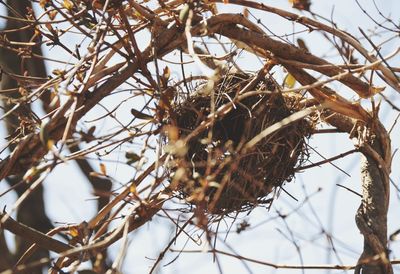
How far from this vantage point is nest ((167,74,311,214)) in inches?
84.2

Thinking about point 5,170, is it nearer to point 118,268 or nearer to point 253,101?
point 118,268

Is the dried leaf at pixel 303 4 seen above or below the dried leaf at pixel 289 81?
above

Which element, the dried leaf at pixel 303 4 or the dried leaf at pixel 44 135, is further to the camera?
the dried leaf at pixel 303 4

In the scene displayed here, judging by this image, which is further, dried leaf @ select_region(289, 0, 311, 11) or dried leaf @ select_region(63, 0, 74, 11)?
dried leaf @ select_region(63, 0, 74, 11)

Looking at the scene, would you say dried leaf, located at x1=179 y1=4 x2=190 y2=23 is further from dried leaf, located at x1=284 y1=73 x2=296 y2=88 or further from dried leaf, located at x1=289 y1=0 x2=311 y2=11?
dried leaf, located at x1=284 y1=73 x2=296 y2=88

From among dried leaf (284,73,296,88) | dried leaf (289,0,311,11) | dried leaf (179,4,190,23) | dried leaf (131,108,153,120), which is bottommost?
dried leaf (131,108,153,120)

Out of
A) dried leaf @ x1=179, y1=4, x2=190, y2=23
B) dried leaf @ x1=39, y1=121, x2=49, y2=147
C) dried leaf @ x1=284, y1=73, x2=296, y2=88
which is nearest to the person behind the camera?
dried leaf @ x1=39, y1=121, x2=49, y2=147

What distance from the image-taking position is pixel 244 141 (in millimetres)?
2105

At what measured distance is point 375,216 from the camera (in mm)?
2256

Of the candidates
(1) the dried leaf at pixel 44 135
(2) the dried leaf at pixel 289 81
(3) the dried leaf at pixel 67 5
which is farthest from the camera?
(2) the dried leaf at pixel 289 81

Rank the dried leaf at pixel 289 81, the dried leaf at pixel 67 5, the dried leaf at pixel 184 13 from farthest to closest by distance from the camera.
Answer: the dried leaf at pixel 289 81, the dried leaf at pixel 67 5, the dried leaf at pixel 184 13

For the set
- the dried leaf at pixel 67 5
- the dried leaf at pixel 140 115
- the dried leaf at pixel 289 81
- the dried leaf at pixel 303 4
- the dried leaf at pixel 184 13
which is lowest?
the dried leaf at pixel 140 115

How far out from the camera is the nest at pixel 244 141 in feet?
7.02

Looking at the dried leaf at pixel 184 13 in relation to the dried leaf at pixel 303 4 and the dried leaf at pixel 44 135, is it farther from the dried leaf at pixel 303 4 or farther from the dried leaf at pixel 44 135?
the dried leaf at pixel 44 135
